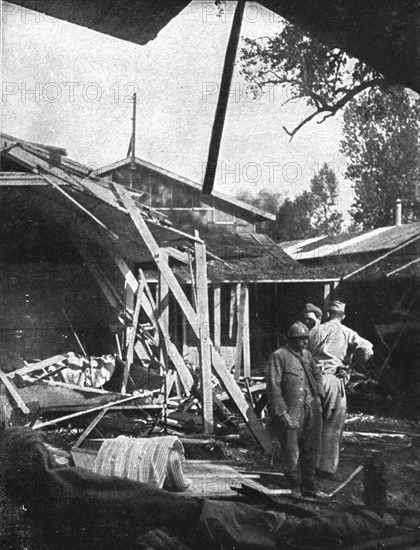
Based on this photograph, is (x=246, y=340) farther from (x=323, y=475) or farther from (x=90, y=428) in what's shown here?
(x=323, y=475)

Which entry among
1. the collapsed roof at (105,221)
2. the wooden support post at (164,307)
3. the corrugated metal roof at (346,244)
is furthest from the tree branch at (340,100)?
the corrugated metal roof at (346,244)

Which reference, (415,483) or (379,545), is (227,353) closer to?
(415,483)

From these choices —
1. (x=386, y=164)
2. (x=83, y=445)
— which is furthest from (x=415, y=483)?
(x=386, y=164)

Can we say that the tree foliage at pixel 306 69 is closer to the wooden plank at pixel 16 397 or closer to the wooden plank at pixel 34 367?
the wooden plank at pixel 16 397

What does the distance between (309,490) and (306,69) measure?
13.2ft

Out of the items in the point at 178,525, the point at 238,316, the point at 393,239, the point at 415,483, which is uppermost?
the point at 393,239

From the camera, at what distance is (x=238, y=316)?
13344mm

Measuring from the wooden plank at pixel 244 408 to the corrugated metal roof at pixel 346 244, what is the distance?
7.33 m

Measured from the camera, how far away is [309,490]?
602 centimetres

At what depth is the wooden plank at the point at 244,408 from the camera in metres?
6.98

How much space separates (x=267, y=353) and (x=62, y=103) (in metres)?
8.52

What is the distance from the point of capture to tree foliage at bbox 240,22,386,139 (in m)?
4.49

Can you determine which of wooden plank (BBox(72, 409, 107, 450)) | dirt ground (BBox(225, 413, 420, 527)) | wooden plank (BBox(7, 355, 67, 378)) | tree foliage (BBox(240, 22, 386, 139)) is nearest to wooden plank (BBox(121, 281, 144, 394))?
wooden plank (BBox(7, 355, 67, 378))

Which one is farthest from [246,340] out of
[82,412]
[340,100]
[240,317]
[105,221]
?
[340,100]
